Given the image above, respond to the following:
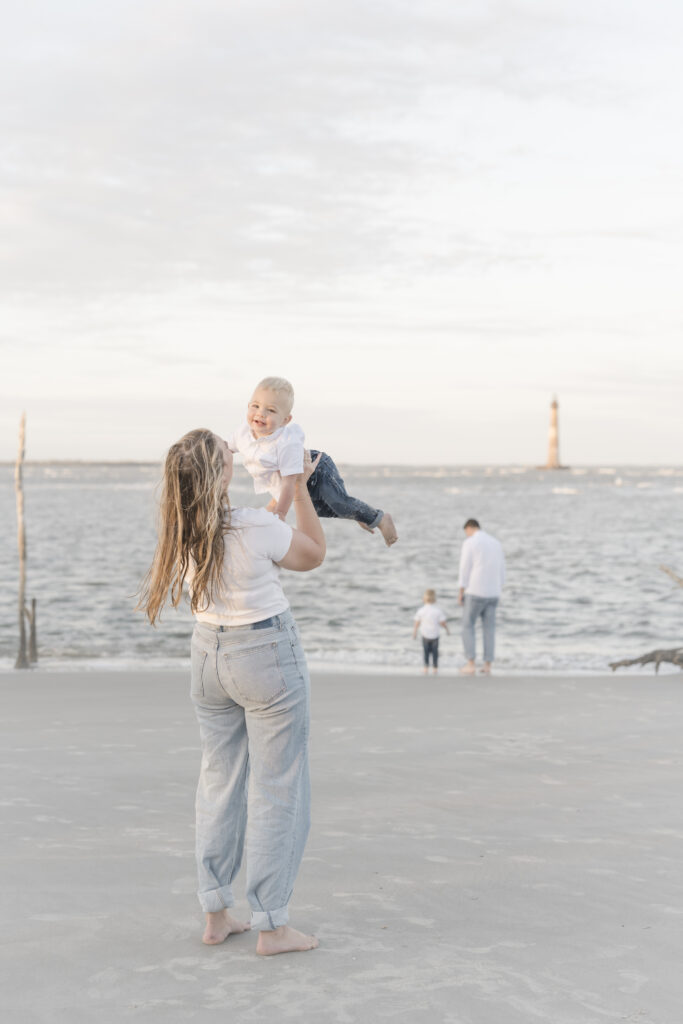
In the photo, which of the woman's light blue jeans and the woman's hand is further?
the woman's hand

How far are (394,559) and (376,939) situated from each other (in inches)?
1212

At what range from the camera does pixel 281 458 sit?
339 centimetres

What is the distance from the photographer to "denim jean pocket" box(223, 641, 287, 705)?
3303 millimetres

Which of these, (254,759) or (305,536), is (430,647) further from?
(305,536)

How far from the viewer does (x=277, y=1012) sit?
3074 mm

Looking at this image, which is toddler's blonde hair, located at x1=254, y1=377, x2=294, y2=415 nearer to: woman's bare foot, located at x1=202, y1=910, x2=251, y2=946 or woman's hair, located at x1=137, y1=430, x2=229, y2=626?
woman's hair, located at x1=137, y1=430, x2=229, y2=626

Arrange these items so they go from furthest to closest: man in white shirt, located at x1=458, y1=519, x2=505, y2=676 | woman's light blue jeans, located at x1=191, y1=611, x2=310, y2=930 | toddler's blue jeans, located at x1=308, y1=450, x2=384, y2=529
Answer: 1. man in white shirt, located at x1=458, y1=519, x2=505, y2=676
2. toddler's blue jeans, located at x1=308, y1=450, x2=384, y2=529
3. woman's light blue jeans, located at x1=191, y1=611, x2=310, y2=930

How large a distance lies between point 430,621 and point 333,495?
9536 mm

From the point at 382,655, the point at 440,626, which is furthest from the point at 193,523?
the point at 382,655

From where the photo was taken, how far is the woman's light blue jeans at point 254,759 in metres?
3.33

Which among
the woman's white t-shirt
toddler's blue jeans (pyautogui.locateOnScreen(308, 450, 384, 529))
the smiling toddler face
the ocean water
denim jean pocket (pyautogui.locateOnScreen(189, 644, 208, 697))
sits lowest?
the ocean water

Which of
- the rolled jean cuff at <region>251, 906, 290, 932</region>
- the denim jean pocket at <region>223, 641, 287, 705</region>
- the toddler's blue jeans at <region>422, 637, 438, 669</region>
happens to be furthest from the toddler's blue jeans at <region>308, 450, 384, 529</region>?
the toddler's blue jeans at <region>422, 637, 438, 669</region>

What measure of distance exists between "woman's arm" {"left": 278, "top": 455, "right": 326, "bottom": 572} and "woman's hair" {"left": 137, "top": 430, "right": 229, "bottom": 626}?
251 millimetres

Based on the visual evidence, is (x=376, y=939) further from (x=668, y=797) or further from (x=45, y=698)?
(x=45, y=698)
